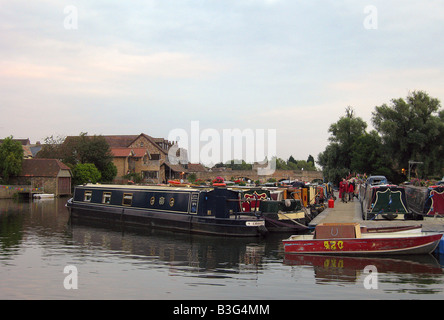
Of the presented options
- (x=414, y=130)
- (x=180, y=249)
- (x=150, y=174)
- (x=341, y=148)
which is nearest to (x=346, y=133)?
(x=341, y=148)

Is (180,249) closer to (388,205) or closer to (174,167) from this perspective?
(388,205)

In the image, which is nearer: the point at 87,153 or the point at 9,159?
the point at 9,159

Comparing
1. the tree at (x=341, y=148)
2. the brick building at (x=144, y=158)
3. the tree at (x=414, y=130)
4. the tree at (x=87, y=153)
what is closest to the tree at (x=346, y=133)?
the tree at (x=341, y=148)

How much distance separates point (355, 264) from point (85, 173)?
169 ft

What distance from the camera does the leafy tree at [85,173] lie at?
2448 inches

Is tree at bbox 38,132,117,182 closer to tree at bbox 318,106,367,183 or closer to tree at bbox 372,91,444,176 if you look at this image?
tree at bbox 318,106,367,183

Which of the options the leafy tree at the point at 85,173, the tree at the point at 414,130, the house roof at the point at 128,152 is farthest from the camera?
the house roof at the point at 128,152

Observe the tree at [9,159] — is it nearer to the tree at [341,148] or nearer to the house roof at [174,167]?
the house roof at [174,167]

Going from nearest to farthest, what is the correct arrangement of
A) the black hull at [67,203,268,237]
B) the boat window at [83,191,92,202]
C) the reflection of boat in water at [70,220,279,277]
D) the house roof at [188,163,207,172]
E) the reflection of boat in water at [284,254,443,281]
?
the reflection of boat in water at [284,254,443,281] < the reflection of boat in water at [70,220,279,277] < the black hull at [67,203,268,237] < the boat window at [83,191,92,202] < the house roof at [188,163,207,172]

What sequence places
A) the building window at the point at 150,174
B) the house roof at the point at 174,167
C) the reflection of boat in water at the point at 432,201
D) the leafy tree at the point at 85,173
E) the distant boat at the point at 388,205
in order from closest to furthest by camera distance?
1. the distant boat at the point at 388,205
2. the reflection of boat in water at the point at 432,201
3. the leafy tree at the point at 85,173
4. the building window at the point at 150,174
5. the house roof at the point at 174,167

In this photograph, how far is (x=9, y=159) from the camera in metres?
55.9

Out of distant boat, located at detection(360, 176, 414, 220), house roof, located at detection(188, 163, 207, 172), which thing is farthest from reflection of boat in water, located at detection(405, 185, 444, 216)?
house roof, located at detection(188, 163, 207, 172)

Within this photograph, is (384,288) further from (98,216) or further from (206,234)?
(98,216)

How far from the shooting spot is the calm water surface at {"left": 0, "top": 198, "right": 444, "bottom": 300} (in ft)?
40.9
